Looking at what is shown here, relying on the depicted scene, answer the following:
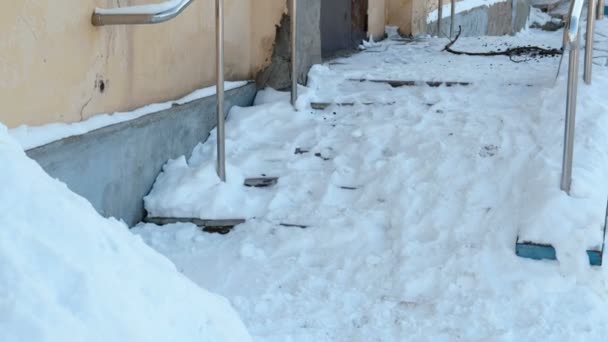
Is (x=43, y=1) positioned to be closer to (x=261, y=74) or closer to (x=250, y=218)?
(x=250, y=218)

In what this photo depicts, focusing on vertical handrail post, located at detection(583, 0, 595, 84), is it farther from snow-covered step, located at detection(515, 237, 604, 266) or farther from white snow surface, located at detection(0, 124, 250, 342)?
white snow surface, located at detection(0, 124, 250, 342)

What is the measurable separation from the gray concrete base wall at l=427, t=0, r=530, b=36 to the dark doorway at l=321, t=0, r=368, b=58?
4.14 ft

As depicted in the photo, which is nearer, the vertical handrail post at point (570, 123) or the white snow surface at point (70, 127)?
the white snow surface at point (70, 127)

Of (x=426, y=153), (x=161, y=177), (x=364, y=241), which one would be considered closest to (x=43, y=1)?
(x=161, y=177)

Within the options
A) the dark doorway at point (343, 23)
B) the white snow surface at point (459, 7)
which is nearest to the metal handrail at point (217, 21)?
the dark doorway at point (343, 23)

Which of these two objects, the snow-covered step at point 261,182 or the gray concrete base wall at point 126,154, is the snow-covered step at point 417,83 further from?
the snow-covered step at point 261,182

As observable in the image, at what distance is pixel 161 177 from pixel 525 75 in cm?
227

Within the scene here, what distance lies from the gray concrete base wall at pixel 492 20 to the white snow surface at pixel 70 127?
16.2ft

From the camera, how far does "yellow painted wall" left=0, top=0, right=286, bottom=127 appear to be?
2.58 meters

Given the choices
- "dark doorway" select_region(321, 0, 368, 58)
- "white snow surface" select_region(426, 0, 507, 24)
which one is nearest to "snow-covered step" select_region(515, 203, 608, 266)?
"dark doorway" select_region(321, 0, 368, 58)

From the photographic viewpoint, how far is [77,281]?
153 cm

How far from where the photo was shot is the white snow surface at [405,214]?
261 centimetres

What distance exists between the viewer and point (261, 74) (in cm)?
459

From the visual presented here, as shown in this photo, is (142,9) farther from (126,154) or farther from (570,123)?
(570,123)
